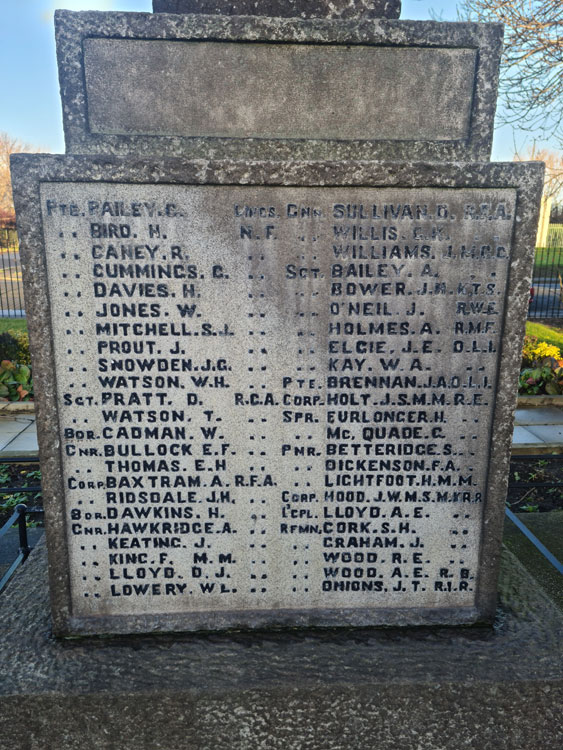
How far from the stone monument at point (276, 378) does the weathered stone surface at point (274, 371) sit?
0.04 feet

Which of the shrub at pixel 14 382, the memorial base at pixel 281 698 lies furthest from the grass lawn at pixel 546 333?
the memorial base at pixel 281 698

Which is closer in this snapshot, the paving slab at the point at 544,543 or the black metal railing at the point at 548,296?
the paving slab at the point at 544,543

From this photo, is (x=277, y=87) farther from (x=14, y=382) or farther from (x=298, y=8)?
(x=14, y=382)

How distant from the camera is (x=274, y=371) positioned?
8.42 feet

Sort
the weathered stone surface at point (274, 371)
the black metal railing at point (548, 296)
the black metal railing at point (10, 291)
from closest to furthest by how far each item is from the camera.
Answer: the weathered stone surface at point (274, 371)
the black metal railing at point (10, 291)
the black metal railing at point (548, 296)

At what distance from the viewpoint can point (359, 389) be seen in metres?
2.61

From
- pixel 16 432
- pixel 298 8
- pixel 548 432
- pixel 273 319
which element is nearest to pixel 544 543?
pixel 273 319

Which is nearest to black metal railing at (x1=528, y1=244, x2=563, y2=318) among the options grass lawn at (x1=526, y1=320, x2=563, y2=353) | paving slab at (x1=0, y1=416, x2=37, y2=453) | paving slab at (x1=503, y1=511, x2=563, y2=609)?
grass lawn at (x1=526, y1=320, x2=563, y2=353)

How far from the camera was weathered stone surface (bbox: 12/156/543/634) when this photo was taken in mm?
2402

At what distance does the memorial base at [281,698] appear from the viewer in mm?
2412

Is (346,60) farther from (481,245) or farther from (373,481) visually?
(373,481)

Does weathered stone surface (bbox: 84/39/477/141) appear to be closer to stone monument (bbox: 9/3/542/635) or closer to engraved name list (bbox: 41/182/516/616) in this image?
stone monument (bbox: 9/3/542/635)

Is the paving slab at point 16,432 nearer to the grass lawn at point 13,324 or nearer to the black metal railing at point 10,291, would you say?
the black metal railing at point 10,291

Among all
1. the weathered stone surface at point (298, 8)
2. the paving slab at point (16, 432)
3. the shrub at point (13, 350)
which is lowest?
the paving slab at point (16, 432)
